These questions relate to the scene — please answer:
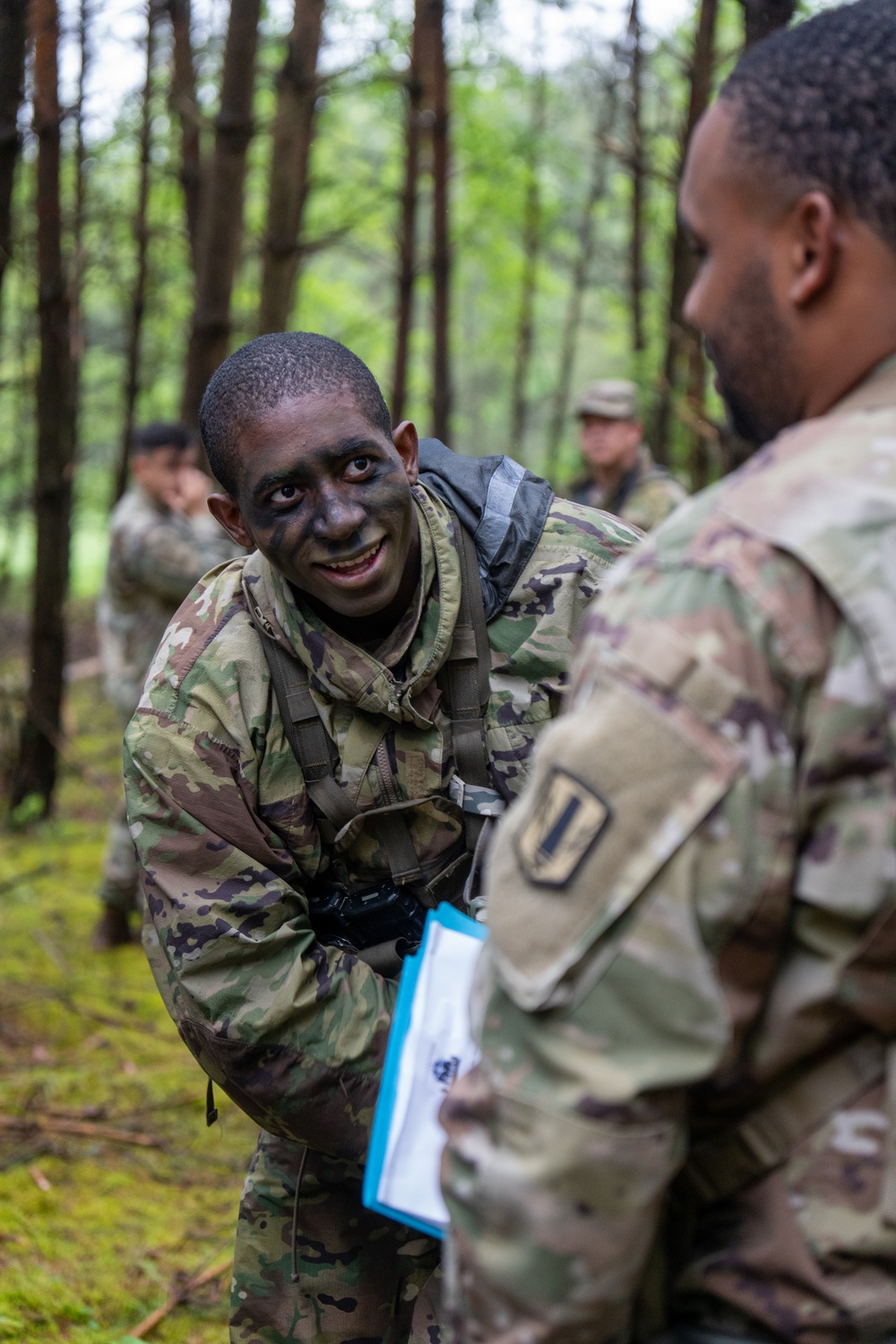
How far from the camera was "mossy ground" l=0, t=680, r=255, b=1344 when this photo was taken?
349 cm

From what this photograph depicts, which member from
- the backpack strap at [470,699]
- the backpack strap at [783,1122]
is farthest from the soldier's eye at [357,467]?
the backpack strap at [783,1122]

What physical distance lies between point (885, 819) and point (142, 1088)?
14.7 feet

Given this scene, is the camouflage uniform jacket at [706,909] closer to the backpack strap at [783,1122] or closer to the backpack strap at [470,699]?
the backpack strap at [783,1122]

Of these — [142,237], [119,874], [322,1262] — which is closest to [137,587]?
[119,874]

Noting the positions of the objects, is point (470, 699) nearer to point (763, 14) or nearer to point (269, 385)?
point (269, 385)

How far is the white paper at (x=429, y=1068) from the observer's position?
1506 mm

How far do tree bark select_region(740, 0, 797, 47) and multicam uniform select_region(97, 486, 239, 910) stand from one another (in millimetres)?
3534

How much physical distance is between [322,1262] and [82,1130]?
8.35ft

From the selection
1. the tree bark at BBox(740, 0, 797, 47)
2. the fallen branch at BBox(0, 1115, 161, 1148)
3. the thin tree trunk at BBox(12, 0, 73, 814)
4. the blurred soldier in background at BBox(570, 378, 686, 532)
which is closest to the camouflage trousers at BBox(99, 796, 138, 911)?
the thin tree trunk at BBox(12, 0, 73, 814)

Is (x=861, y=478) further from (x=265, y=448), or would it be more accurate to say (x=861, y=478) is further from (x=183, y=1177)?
(x=183, y=1177)

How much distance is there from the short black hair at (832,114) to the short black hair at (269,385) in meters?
1.14

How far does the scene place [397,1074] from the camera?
5.24 ft

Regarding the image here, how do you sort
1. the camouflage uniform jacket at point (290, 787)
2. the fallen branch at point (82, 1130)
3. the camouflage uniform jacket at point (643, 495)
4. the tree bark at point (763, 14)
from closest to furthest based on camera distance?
the camouflage uniform jacket at point (290, 787) → the tree bark at point (763, 14) → the fallen branch at point (82, 1130) → the camouflage uniform jacket at point (643, 495)

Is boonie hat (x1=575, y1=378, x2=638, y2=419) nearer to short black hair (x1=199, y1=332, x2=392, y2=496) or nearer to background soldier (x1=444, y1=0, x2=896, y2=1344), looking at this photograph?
short black hair (x1=199, y1=332, x2=392, y2=496)
